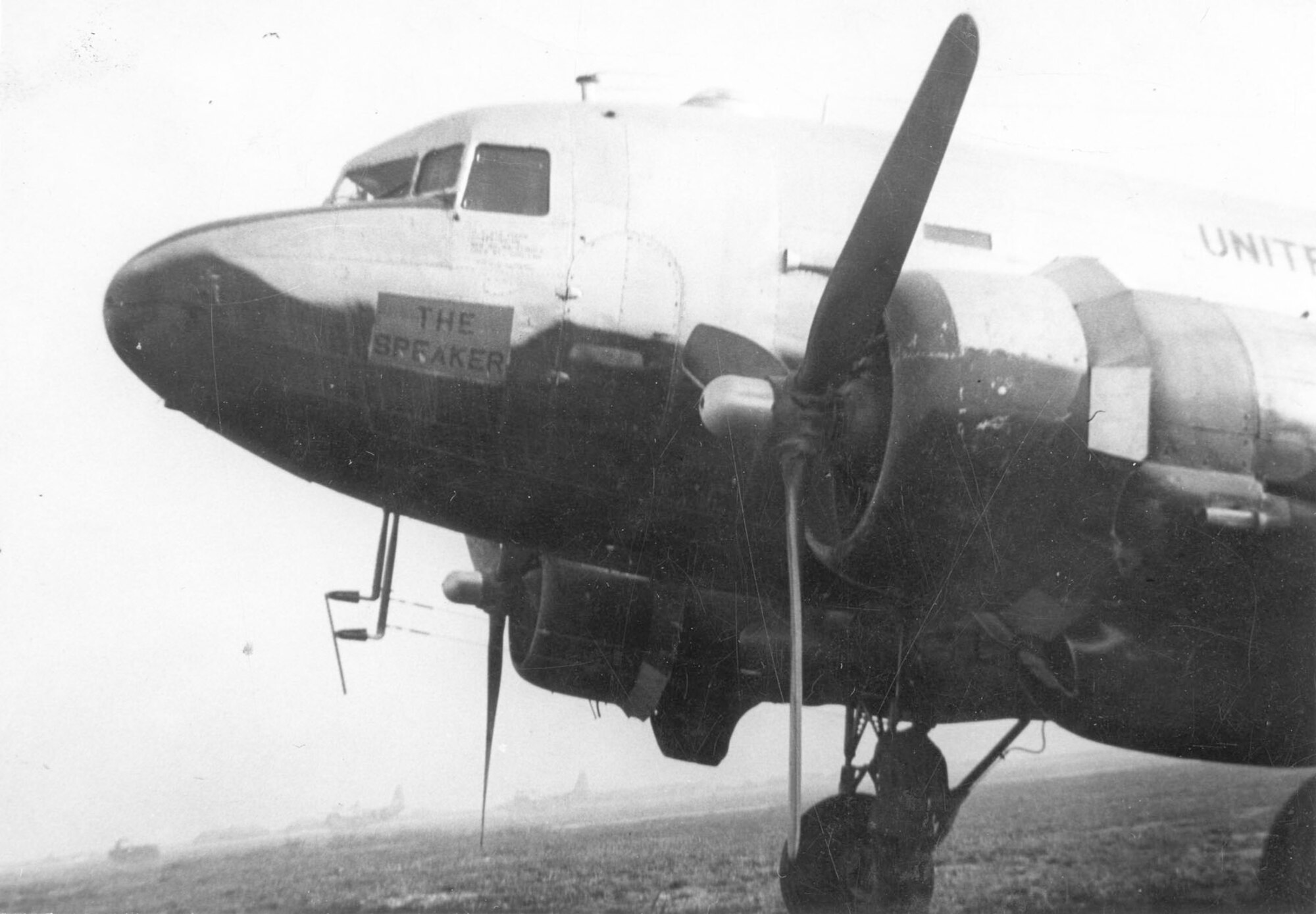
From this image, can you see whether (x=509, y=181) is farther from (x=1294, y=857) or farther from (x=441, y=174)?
(x=1294, y=857)

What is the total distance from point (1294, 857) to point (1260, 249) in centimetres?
390

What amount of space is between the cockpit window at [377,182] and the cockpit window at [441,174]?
0.42ft

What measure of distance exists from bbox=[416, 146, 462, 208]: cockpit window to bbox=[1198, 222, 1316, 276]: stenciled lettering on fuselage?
4073 mm

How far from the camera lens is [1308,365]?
4477mm

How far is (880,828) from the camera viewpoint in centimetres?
666

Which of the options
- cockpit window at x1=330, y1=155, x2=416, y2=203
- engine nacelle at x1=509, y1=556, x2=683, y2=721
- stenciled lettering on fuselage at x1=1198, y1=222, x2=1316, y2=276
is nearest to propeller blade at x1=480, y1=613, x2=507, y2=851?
engine nacelle at x1=509, y1=556, x2=683, y2=721

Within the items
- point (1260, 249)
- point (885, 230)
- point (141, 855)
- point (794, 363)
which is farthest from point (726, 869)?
point (141, 855)

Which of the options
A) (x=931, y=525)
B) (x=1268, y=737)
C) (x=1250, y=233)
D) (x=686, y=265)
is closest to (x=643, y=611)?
(x=686, y=265)

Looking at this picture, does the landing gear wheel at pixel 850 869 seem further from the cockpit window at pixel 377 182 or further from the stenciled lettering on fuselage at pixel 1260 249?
the cockpit window at pixel 377 182

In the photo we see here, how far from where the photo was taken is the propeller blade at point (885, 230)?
4.20 m

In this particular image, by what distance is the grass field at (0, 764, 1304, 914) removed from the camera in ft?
38.9

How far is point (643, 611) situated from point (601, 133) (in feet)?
9.15

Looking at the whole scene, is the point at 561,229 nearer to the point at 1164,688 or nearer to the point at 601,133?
the point at 601,133

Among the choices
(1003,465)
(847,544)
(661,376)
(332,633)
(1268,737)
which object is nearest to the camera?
(1003,465)
